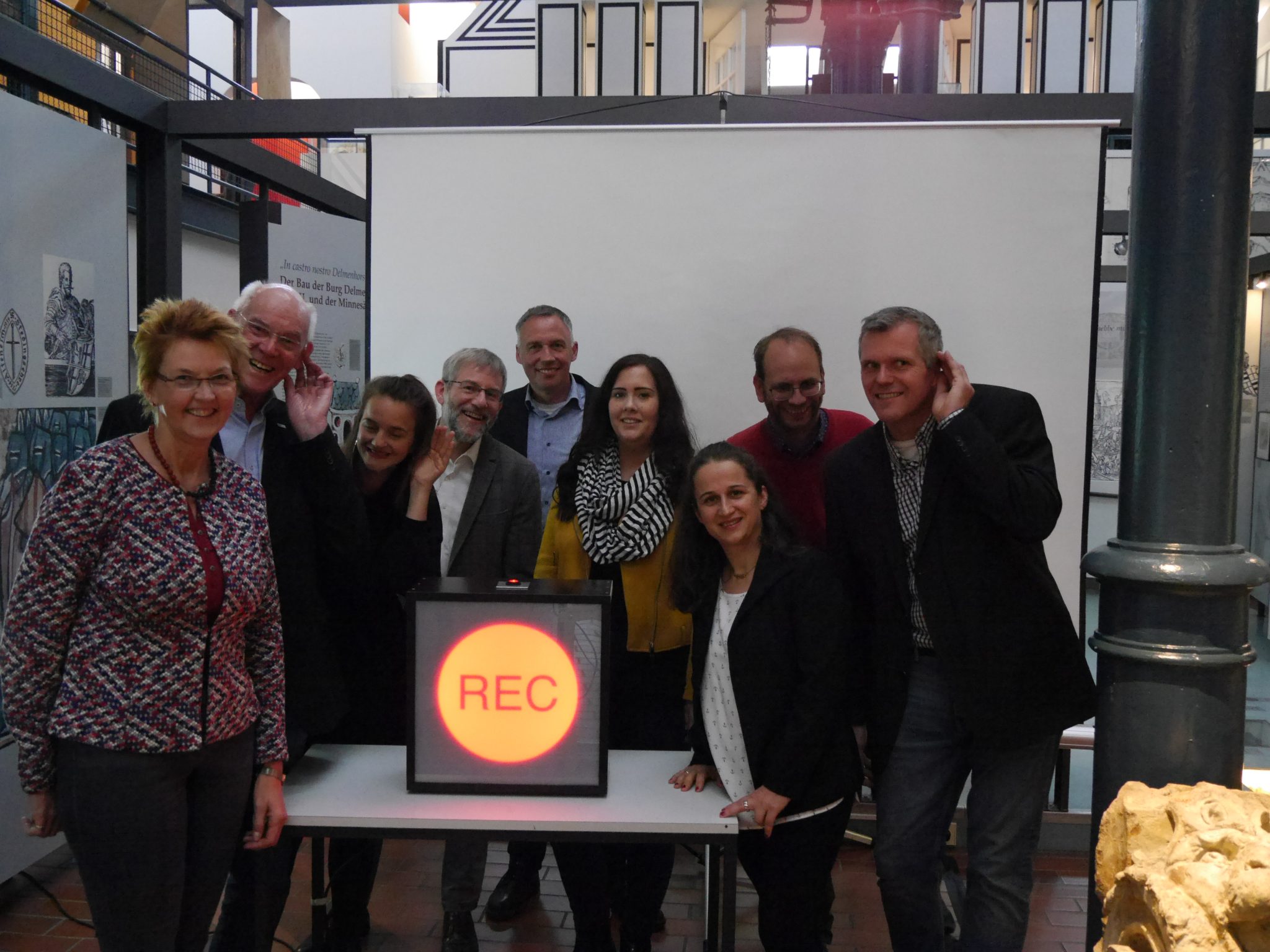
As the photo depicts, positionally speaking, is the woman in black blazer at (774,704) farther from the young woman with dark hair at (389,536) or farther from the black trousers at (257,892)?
the black trousers at (257,892)

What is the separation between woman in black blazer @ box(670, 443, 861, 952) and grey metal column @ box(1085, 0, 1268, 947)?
0.64m

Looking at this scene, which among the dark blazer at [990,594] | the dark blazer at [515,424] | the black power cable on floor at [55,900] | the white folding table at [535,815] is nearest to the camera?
the white folding table at [535,815]

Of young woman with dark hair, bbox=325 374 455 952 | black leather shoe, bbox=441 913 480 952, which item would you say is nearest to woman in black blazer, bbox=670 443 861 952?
young woman with dark hair, bbox=325 374 455 952

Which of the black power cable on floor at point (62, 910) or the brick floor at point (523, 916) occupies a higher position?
the black power cable on floor at point (62, 910)

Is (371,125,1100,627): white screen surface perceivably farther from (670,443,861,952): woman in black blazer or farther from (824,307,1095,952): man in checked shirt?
(670,443,861,952): woman in black blazer

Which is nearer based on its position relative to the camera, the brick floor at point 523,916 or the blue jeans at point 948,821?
the blue jeans at point 948,821

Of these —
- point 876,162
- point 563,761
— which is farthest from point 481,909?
point 876,162

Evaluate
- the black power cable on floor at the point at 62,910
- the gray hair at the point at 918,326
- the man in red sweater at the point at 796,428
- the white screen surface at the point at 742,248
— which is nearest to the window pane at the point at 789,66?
the white screen surface at the point at 742,248

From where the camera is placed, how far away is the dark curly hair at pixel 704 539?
2.40 metres

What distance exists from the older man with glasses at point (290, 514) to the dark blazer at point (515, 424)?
1095 millimetres

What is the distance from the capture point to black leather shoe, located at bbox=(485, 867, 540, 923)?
11.0 ft

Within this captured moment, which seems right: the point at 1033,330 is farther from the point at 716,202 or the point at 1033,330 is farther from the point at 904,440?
the point at 904,440

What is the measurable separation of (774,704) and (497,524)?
107 centimetres

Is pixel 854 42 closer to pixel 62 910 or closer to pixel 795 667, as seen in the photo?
pixel 795 667
